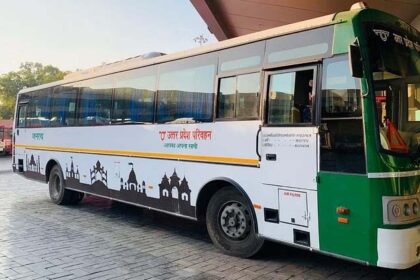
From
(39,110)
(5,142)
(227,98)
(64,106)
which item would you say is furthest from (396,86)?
(5,142)

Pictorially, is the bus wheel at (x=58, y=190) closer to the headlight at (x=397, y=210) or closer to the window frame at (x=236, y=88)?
the window frame at (x=236, y=88)

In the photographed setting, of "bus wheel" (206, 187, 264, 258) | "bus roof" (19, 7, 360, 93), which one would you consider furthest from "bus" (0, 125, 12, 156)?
"bus wheel" (206, 187, 264, 258)

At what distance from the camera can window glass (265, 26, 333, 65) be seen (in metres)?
4.88

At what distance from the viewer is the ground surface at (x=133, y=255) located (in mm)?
5305

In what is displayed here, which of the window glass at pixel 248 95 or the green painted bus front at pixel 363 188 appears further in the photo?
the window glass at pixel 248 95

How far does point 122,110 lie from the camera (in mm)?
8203

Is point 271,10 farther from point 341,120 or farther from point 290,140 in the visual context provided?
point 341,120

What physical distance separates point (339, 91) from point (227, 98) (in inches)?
70.8

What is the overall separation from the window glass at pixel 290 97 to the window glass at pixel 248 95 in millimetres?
238

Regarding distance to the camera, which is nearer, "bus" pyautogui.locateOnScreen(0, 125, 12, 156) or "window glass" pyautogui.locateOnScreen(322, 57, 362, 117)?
"window glass" pyautogui.locateOnScreen(322, 57, 362, 117)

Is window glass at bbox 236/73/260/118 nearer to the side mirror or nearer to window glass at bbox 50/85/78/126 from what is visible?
the side mirror

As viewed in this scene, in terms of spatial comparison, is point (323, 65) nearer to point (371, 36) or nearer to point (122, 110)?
point (371, 36)

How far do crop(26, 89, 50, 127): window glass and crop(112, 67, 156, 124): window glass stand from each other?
3320 mm

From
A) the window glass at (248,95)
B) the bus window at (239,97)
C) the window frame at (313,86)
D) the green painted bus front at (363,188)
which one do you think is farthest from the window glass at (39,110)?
the green painted bus front at (363,188)
